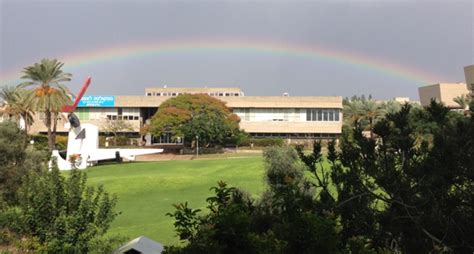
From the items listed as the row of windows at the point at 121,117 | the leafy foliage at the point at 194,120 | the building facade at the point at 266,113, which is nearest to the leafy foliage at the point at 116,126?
the building facade at the point at 266,113

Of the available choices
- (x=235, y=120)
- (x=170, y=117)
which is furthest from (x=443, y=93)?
(x=170, y=117)

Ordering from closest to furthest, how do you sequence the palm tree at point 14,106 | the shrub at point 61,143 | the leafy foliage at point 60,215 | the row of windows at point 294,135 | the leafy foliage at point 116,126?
the leafy foliage at point 60,215
the palm tree at point 14,106
the shrub at point 61,143
the leafy foliage at point 116,126
the row of windows at point 294,135

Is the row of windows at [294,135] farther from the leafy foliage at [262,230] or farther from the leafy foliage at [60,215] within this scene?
the leafy foliage at [262,230]

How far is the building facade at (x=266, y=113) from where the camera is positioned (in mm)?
74312

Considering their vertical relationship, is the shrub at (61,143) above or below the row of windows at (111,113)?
below

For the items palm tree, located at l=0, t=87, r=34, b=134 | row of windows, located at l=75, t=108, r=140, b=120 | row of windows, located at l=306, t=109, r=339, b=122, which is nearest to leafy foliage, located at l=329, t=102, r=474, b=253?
palm tree, located at l=0, t=87, r=34, b=134

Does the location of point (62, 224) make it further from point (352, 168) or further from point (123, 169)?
point (123, 169)

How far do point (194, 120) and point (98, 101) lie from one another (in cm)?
2556

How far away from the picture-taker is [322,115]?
7462 centimetres

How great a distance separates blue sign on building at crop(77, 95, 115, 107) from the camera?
258ft

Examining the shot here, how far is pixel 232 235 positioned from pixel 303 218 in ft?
3.05

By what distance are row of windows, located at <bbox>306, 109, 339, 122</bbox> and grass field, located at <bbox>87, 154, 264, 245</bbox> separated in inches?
1243

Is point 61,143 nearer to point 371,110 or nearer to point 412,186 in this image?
point 371,110

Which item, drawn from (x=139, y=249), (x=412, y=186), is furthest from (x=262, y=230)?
(x=139, y=249)
